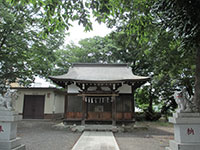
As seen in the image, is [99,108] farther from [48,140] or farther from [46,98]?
[46,98]

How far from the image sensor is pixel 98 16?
466 centimetres

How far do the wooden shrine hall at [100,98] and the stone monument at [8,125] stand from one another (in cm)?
604

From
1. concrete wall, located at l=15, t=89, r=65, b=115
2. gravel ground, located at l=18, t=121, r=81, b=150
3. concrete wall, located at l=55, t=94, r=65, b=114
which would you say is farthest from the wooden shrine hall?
concrete wall, located at l=55, t=94, r=65, b=114

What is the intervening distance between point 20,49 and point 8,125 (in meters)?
7.94

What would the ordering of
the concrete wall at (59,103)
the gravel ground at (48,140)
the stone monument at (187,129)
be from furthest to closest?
the concrete wall at (59,103)
the gravel ground at (48,140)
the stone monument at (187,129)

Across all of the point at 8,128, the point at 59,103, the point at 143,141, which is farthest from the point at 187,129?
the point at 59,103

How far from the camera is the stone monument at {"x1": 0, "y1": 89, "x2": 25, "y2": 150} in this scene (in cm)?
466

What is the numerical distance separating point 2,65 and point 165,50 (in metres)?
11.8

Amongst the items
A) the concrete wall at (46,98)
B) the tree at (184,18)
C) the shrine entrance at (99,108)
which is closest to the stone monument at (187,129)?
the tree at (184,18)

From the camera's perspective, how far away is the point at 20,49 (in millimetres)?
11266

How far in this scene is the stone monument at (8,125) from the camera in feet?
15.3

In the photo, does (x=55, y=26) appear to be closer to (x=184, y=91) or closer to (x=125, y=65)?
(x=184, y=91)

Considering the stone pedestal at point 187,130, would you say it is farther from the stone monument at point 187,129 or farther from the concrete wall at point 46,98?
the concrete wall at point 46,98

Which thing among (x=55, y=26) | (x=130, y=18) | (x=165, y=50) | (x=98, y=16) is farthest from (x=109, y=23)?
(x=165, y=50)
